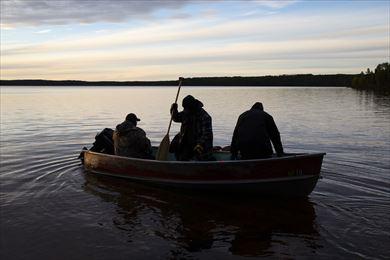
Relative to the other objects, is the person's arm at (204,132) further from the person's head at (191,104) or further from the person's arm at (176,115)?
the person's arm at (176,115)

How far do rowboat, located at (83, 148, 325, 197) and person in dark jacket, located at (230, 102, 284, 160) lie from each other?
0.36 metres

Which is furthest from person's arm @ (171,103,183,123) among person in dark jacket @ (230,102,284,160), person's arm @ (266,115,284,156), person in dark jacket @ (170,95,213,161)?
person's arm @ (266,115,284,156)

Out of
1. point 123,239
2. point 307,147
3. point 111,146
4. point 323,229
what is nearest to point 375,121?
point 307,147

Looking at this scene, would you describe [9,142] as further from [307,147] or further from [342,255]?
[342,255]

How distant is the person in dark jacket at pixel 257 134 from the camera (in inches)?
345

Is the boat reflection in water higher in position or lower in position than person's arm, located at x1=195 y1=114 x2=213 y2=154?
lower

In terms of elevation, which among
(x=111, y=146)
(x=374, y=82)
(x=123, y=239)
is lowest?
(x=123, y=239)

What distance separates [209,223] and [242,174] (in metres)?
1.58

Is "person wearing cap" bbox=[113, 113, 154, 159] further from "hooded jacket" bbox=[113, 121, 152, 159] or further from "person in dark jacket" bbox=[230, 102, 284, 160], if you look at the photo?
"person in dark jacket" bbox=[230, 102, 284, 160]

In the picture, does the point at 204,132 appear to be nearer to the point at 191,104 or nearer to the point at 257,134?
the point at 191,104

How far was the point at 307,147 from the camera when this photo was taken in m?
16.1

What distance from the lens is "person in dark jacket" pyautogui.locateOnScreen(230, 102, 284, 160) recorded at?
8773 millimetres

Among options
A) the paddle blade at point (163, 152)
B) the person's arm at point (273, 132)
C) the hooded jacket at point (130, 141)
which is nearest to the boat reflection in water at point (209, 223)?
the paddle blade at point (163, 152)

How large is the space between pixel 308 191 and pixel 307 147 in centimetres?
737
